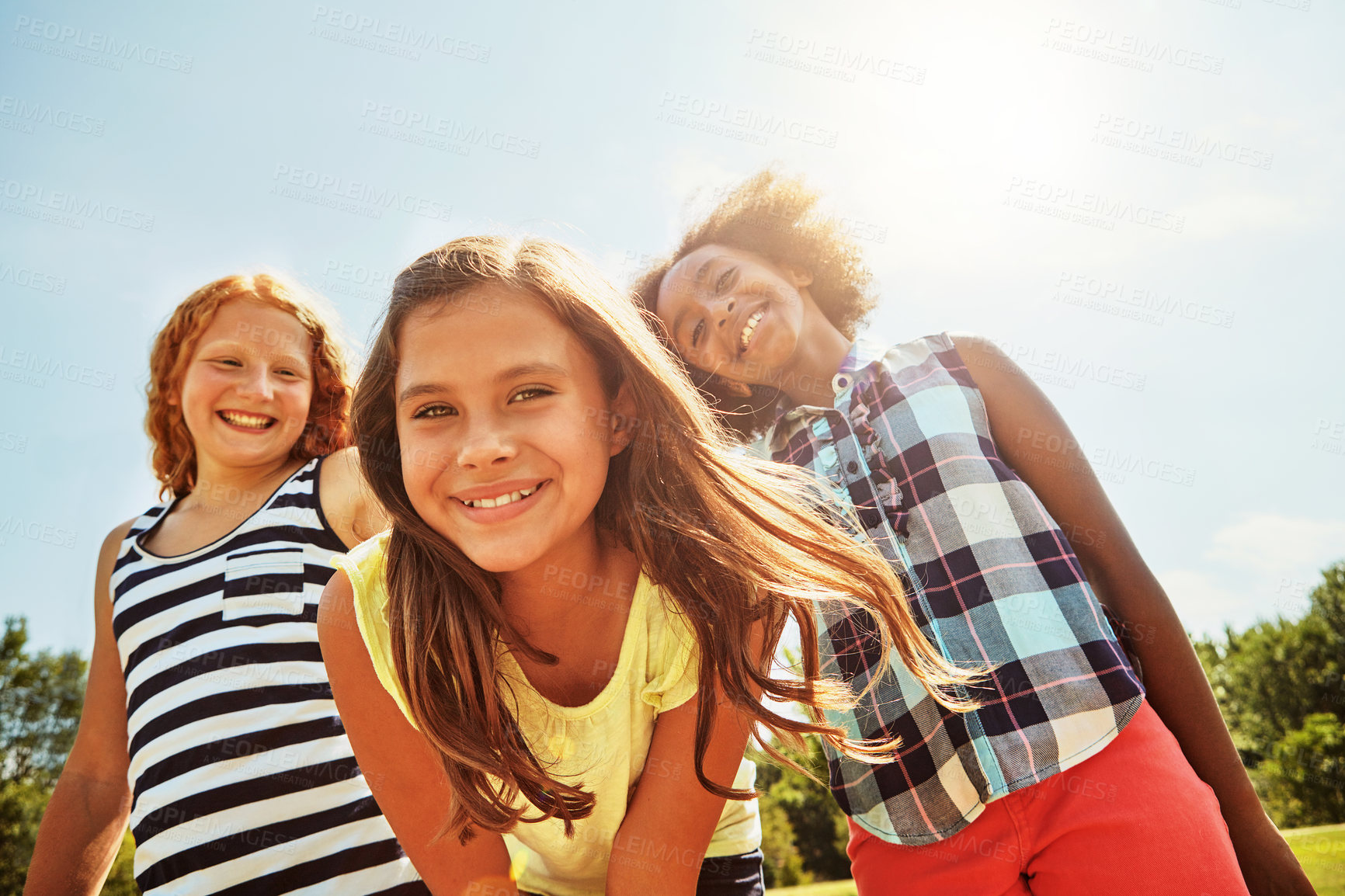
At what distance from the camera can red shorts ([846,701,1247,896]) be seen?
1828 millimetres

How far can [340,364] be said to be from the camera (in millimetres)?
3098

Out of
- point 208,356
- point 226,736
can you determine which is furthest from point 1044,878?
point 208,356

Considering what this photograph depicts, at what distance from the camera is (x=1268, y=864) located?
2.00m

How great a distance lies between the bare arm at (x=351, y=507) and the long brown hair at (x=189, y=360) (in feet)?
1.23

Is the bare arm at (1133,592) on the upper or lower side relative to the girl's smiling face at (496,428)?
lower

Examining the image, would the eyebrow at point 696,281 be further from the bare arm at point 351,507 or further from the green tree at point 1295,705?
the green tree at point 1295,705

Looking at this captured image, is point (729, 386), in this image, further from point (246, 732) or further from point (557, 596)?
point (246, 732)

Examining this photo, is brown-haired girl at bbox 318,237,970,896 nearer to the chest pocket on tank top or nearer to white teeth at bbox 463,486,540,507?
white teeth at bbox 463,486,540,507

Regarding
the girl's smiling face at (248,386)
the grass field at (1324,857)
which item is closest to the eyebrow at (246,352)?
the girl's smiling face at (248,386)

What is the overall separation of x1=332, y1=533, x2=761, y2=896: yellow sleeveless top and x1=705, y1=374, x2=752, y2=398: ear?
49.9 inches

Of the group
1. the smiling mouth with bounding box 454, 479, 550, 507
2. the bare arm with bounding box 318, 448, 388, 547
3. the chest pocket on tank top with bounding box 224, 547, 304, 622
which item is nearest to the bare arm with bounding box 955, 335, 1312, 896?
the smiling mouth with bounding box 454, 479, 550, 507

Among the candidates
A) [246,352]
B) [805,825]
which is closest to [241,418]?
[246,352]

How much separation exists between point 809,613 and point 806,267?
2054mm

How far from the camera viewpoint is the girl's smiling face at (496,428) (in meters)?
1.90
